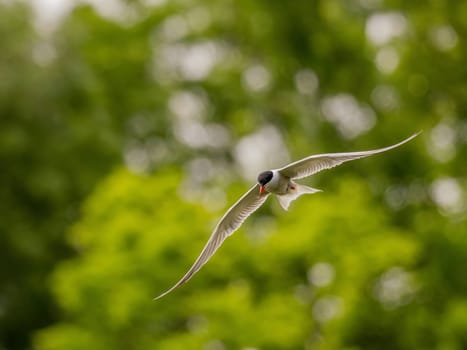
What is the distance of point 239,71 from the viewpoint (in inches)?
1099

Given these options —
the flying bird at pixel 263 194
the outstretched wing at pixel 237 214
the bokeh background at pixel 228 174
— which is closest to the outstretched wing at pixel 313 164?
the flying bird at pixel 263 194

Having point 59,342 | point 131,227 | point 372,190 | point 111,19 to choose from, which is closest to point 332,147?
point 372,190

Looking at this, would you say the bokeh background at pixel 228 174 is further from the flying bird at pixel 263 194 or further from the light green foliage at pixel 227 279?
the flying bird at pixel 263 194

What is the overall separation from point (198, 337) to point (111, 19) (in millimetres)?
13271

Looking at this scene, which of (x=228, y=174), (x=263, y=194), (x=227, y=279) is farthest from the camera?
(x=228, y=174)

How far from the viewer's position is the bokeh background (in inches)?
712

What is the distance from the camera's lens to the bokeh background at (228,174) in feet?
59.4

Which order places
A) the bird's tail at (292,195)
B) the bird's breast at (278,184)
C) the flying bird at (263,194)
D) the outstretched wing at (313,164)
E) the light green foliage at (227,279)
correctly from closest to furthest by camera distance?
the outstretched wing at (313,164), the flying bird at (263,194), the bird's breast at (278,184), the bird's tail at (292,195), the light green foliage at (227,279)

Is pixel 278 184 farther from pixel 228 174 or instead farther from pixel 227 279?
pixel 228 174

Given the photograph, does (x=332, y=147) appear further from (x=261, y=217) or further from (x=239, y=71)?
(x=239, y=71)

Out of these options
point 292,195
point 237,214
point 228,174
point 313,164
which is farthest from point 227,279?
point 313,164

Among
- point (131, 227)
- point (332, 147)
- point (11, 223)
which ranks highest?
point (11, 223)

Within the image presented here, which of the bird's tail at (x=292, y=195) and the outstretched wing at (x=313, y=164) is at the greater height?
the bird's tail at (x=292, y=195)

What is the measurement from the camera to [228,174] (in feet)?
90.9
